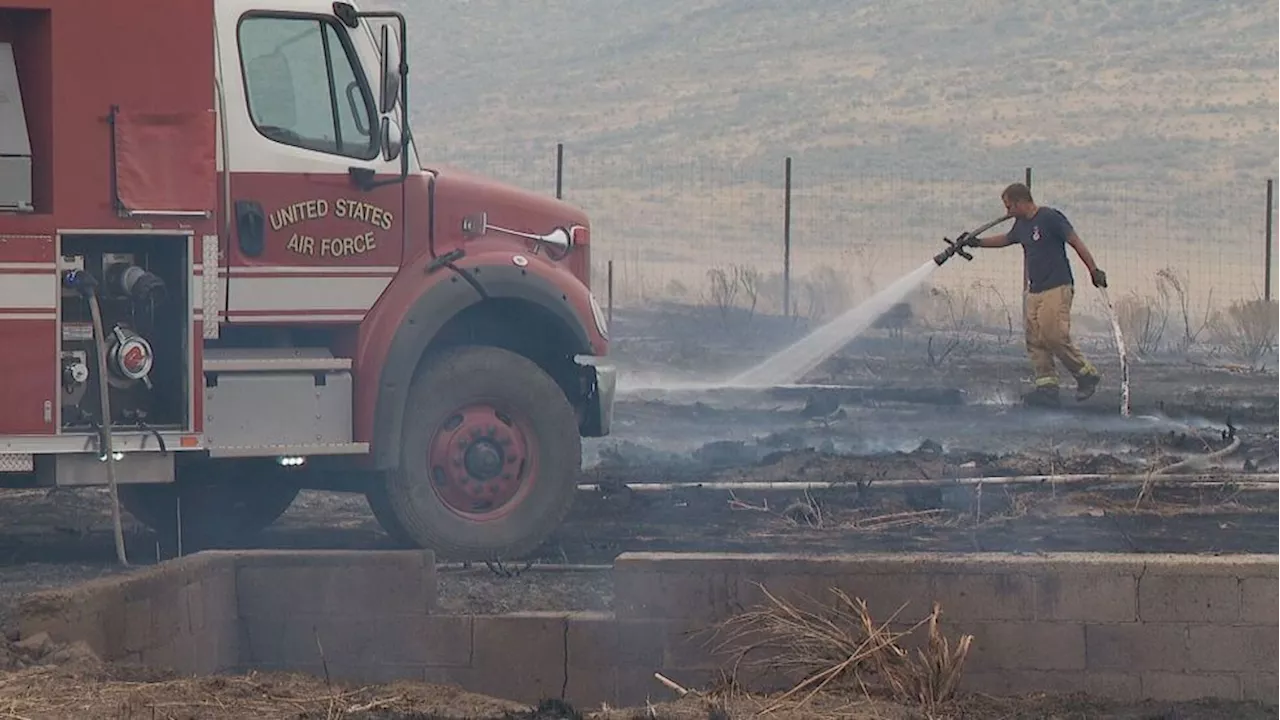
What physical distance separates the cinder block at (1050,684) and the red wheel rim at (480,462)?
3.74m

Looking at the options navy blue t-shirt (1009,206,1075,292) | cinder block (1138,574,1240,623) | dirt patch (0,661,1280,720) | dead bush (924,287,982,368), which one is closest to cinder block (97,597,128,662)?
dirt patch (0,661,1280,720)

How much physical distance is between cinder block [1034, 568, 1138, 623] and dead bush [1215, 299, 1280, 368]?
62.7ft

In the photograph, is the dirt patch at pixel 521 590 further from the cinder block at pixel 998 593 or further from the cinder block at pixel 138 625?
the cinder block at pixel 998 593

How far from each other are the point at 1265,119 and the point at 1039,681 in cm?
6034

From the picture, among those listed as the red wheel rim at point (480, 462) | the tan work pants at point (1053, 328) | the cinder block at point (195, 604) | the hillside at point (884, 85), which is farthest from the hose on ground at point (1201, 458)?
the hillside at point (884, 85)

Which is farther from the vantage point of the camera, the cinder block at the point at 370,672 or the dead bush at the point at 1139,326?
the dead bush at the point at 1139,326

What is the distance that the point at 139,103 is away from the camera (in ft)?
35.4

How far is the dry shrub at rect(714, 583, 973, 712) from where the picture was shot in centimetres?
861

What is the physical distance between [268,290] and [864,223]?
47429 millimetres

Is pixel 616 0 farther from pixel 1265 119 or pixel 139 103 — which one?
pixel 139 103

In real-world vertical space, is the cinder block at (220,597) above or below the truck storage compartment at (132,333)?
below

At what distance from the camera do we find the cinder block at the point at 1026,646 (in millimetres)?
9445

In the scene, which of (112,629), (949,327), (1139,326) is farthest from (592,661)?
(949,327)

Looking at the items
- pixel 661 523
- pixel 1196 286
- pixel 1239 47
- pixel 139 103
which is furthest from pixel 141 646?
pixel 1239 47
